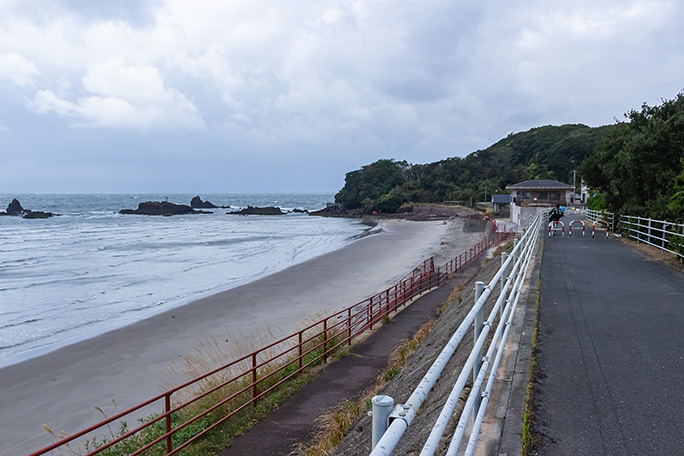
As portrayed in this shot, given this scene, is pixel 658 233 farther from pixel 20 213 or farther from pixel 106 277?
pixel 20 213

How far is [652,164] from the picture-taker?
1878 centimetres

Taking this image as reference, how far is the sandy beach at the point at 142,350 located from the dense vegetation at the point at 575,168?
476 inches

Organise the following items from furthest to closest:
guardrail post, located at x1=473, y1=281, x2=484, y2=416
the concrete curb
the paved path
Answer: the paved path < the concrete curb < guardrail post, located at x1=473, y1=281, x2=484, y2=416

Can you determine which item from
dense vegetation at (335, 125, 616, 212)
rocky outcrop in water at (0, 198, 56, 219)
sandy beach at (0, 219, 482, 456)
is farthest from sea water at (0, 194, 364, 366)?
rocky outcrop in water at (0, 198, 56, 219)

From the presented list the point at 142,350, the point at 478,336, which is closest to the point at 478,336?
the point at 478,336

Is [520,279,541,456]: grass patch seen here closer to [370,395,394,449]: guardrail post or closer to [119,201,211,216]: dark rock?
[370,395,394,449]: guardrail post

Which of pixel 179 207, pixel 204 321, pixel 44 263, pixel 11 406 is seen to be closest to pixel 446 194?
pixel 179 207

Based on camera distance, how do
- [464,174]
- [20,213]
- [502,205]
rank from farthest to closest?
[20,213]
[464,174]
[502,205]

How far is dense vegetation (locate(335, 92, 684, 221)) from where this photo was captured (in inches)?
724

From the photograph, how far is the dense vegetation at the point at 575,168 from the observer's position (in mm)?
18391

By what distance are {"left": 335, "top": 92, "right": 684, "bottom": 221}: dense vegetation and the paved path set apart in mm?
7344

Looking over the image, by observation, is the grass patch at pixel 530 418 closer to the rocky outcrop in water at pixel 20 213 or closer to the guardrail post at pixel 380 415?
the guardrail post at pixel 380 415

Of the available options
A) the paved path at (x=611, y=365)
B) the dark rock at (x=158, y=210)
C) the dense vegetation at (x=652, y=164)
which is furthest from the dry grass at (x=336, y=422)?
the dark rock at (x=158, y=210)

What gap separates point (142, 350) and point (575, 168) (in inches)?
3827
